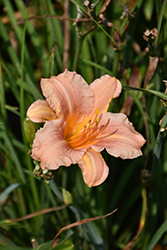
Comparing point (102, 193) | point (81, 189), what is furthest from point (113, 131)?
point (81, 189)

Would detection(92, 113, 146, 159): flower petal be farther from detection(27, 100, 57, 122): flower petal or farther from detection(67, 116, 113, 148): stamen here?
detection(27, 100, 57, 122): flower petal

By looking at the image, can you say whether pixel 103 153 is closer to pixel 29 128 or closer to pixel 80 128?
pixel 80 128

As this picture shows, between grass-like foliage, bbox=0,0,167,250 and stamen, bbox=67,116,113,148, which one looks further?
grass-like foliage, bbox=0,0,167,250

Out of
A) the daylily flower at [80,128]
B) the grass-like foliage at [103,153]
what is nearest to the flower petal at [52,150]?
the daylily flower at [80,128]

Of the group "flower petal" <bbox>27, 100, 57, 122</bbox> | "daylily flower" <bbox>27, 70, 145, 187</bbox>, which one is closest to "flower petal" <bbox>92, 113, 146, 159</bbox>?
"daylily flower" <bbox>27, 70, 145, 187</bbox>

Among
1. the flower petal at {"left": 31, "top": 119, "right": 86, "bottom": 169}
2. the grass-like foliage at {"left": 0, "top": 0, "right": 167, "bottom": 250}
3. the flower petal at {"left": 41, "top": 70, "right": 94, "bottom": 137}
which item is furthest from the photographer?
the grass-like foliage at {"left": 0, "top": 0, "right": 167, "bottom": 250}

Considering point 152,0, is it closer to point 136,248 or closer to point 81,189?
point 81,189

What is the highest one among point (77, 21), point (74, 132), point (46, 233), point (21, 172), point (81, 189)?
point (77, 21)

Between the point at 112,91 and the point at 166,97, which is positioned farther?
the point at 112,91

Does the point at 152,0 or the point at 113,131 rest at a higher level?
the point at 152,0
